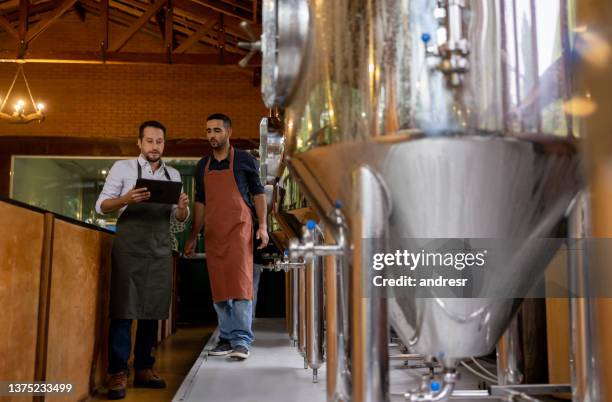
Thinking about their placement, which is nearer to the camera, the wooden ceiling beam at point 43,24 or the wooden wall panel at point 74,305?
the wooden wall panel at point 74,305

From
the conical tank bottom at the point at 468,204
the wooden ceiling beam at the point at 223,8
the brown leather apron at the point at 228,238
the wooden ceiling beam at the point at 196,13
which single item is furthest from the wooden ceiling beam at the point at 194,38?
the conical tank bottom at the point at 468,204

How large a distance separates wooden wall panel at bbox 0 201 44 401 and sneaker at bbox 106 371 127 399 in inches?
26.6

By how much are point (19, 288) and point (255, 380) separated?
0.92m

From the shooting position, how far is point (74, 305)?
2449 millimetres

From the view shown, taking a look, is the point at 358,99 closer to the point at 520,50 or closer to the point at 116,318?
the point at 520,50

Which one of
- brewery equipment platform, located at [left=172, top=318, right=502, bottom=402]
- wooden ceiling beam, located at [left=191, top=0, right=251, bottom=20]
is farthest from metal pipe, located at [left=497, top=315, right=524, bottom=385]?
wooden ceiling beam, located at [left=191, top=0, right=251, bottom=20]

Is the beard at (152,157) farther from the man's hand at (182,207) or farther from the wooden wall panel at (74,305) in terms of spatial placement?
the wooden wall panel at (74,305)

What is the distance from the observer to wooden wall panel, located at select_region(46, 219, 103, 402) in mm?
2246

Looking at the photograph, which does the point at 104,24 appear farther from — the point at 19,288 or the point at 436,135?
the point at 436,135

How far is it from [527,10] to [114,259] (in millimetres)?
2133

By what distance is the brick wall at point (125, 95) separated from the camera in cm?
948

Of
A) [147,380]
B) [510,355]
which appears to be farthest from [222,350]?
[510,355]

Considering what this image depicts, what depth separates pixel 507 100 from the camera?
96 cm

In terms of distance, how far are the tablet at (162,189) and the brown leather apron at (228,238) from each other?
380 millimetres
